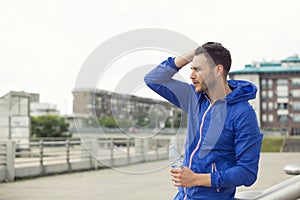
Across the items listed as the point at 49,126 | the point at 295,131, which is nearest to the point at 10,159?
the point at 49,126

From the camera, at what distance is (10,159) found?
39.7 ft

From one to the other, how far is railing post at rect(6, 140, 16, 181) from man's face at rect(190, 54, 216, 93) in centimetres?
1073

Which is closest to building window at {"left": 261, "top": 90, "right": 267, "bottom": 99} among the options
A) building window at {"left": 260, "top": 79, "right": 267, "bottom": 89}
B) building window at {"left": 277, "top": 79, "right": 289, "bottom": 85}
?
building window at {"left": 260, "top": 79, "right": 267, "bottom": 89}

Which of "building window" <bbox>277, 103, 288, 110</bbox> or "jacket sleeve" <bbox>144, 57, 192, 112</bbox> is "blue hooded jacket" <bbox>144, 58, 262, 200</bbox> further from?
"building window" <bbox>277, 103, 288, 110</bbox>

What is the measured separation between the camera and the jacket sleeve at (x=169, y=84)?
85.6 inches

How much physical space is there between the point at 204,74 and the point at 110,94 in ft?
1.64

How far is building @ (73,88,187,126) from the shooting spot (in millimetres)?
2180

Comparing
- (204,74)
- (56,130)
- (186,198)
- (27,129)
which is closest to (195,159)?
(186,198)

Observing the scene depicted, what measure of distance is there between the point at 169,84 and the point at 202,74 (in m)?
0.29

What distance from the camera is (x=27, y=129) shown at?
743 inches

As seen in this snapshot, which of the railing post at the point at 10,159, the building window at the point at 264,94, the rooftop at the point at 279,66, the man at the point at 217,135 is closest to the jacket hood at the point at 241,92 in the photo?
the man at the point at 217,135

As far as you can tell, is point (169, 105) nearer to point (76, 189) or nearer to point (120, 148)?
point (120, 148)

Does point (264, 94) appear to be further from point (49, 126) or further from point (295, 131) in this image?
point (49, 126)

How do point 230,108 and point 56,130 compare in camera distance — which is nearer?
point 230,108
